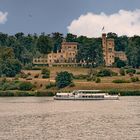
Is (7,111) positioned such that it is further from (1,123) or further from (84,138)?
(84,138)

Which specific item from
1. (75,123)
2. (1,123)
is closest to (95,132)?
(75,123)

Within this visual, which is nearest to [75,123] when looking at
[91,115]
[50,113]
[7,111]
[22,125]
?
[22,125]

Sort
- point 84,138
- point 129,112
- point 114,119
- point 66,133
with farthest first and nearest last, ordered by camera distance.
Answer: point 129,112
point 114,119
point 66,133
point 84,138

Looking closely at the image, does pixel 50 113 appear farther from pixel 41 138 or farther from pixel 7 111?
pixel 41 138

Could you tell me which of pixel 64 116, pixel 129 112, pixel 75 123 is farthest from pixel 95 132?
pixel 129 112

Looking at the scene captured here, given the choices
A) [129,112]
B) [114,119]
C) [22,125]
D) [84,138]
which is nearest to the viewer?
[84,138]

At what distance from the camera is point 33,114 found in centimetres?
14538

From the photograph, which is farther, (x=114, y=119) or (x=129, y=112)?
(x=129, y=112)

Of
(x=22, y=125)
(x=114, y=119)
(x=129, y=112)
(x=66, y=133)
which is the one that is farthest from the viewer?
(x=129, y=112)

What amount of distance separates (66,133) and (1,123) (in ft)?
72.9

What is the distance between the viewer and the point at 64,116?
13875cm

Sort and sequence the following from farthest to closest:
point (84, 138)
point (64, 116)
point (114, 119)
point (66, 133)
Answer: point (64, 116) → point (114, 119) → point (66, 133) → point (84, 138)

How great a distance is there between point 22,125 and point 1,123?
6.38m

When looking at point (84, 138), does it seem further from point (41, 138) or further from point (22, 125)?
point (22, 125)
